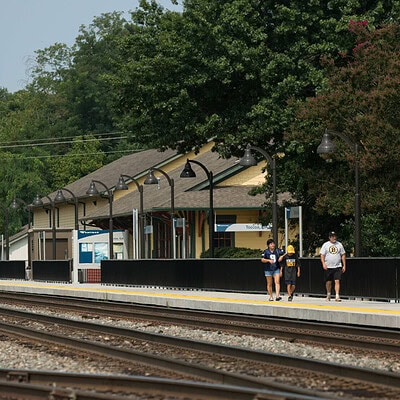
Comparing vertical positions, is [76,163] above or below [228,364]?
above

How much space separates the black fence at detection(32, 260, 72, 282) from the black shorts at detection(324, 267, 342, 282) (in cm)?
2558

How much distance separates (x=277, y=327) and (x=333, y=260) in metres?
4.91

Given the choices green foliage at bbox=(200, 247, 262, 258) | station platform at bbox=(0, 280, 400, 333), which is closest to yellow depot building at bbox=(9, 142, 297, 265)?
green foliage at bbox=(200, 247, 262, 258)

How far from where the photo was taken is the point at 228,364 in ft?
52.7

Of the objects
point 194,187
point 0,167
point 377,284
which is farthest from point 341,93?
point 0,167

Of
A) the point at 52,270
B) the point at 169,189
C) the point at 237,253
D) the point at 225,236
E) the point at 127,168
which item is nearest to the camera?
the point at 237,253

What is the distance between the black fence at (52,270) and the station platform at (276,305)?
36.5 ft

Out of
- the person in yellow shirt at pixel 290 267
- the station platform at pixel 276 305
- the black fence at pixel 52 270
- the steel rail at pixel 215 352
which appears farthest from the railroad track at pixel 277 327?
the black fence at pixel 52 270

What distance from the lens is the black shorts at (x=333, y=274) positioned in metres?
28.9

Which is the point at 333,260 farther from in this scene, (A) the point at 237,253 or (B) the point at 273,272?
(A) the point at 237,253

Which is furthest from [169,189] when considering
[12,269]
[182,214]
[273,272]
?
[273,272]

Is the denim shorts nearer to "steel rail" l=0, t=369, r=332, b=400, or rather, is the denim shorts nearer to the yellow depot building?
the yellow depot building

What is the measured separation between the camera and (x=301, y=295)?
112 ft

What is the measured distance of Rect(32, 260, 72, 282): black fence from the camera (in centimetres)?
5438
